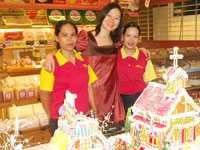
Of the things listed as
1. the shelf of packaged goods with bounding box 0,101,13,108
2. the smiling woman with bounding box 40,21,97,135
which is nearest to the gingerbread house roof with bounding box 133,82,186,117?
the smiling woman with bounding box 40,21,97,135

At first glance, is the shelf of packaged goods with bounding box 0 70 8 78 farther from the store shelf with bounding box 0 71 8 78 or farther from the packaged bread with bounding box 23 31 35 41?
the packaged bread with bounding box 23 31 35 41

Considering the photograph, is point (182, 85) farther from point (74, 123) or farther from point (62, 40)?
point (62, 40)

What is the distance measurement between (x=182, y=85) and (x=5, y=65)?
8.07ft

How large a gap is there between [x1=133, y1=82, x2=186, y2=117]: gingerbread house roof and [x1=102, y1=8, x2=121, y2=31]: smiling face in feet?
2.42

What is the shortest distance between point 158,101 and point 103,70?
753mm

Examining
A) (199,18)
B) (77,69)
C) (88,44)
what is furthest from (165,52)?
(199,18)

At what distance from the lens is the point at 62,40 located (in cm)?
199

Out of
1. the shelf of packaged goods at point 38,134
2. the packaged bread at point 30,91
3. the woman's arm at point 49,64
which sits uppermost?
the woman's arm at point 49,64

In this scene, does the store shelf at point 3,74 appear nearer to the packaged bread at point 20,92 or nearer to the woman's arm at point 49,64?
the packaged bread at point 20,92

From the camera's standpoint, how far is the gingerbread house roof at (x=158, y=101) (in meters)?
1.51

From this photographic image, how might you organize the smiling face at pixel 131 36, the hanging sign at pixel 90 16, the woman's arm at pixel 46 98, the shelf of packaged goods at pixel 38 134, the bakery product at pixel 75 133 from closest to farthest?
the bakery product at pixel 75 133 → the woman's arm at pixel 46 98 → the smiling face at pixel 131 36 → the shelf of packaged goods at pixel 38 134 → the hanging sign at pixel 90 16

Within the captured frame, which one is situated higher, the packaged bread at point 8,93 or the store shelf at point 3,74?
the store shelf at point 3,74

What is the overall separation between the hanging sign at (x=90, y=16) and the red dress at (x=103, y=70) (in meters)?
1.63

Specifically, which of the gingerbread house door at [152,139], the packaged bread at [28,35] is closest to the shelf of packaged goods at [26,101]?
the packaged bread at [28,35]
